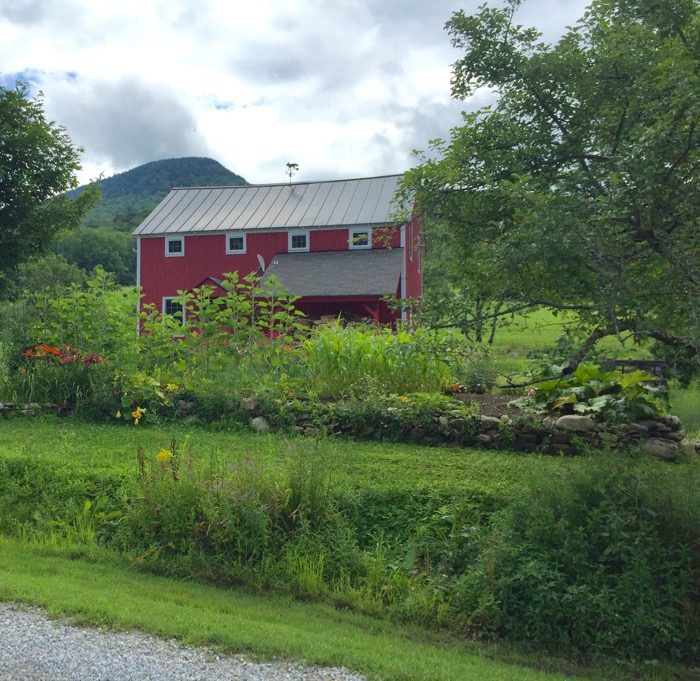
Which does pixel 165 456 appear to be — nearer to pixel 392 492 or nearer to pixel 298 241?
pixel 392 492

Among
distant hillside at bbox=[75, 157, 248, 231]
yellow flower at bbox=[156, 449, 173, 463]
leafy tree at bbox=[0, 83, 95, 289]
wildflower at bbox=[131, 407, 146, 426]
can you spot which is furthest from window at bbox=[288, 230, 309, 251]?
distant hillside at bbox=[75, 157, 248, 231]

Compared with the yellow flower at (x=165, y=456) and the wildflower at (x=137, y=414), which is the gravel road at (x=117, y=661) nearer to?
the yellow flower at (x=165, y=456)

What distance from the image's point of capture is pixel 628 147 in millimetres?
4465

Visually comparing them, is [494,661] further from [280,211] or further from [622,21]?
[280,211]

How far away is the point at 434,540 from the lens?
537cm

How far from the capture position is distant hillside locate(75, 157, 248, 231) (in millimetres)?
68812

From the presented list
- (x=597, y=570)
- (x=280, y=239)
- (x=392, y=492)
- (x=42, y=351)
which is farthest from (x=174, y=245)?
(x=597, y=570)

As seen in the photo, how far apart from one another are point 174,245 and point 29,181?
16882 millimetres

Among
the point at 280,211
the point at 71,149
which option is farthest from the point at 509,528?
the point at 280,211

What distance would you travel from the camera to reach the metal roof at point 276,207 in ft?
87.2

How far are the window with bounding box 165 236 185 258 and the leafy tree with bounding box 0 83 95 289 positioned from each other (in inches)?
639

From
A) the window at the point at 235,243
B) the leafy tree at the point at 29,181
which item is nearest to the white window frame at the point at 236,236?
the window at the point at 235,243

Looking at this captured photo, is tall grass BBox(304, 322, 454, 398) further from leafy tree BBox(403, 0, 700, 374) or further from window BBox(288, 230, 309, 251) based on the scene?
window BBox(288, 230, 309, 251)

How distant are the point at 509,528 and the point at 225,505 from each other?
2.13 m
